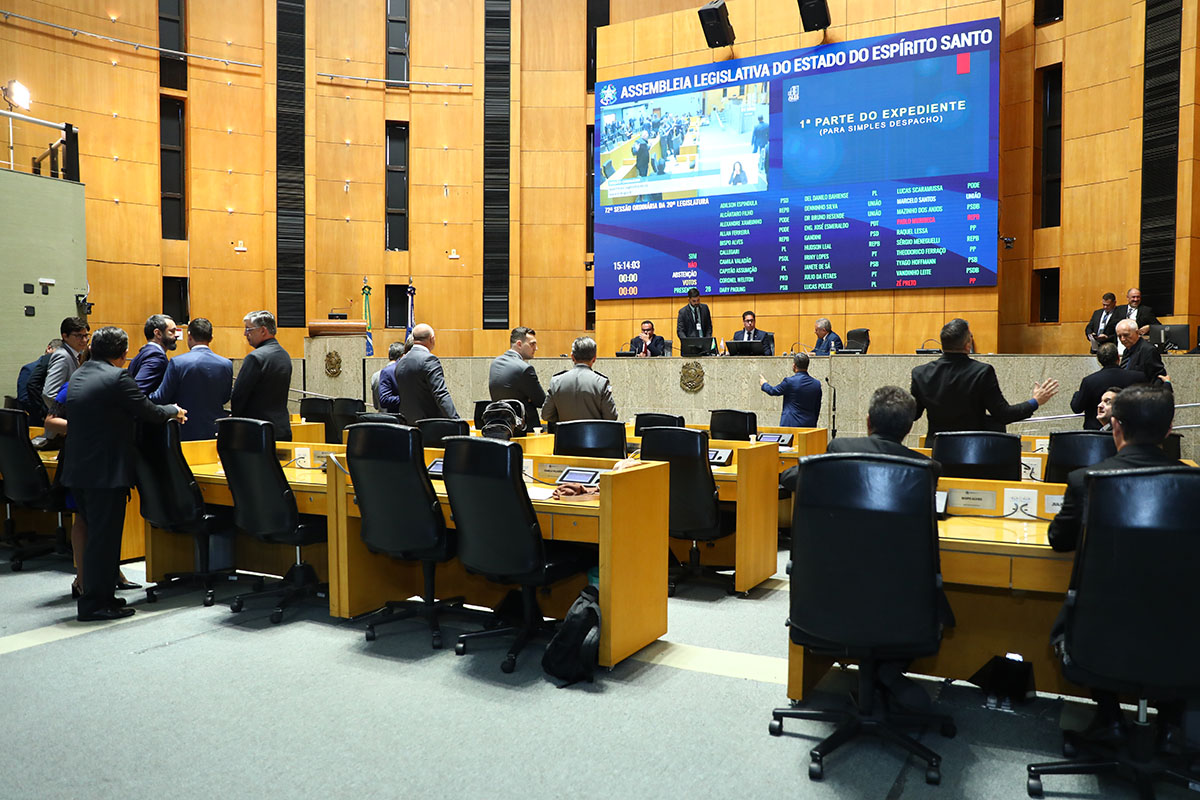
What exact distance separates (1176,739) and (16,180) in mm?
10589

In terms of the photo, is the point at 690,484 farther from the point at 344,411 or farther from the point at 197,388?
the point at 344,411

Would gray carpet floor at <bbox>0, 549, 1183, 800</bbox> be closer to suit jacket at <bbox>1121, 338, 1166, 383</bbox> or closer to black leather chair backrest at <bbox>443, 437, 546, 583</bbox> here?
black leather chair backrest at <bbox>443, 437, 546, 583</bbox>

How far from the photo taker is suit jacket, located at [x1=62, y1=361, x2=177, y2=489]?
14.1 ft

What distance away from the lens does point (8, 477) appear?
562cm

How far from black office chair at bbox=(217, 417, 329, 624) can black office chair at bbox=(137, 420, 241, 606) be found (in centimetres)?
33

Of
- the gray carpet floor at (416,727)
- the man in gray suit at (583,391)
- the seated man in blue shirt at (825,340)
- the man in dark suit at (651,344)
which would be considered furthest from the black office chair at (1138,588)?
the man in dark suit at (651,344)

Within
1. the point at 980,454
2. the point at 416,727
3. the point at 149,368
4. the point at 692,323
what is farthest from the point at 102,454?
the point at 692,323

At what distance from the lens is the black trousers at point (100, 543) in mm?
4340

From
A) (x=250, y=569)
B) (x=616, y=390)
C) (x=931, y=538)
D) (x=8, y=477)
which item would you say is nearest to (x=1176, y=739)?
(x=931, y=538)

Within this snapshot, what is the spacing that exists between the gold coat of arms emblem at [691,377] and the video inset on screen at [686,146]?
310 centimetres

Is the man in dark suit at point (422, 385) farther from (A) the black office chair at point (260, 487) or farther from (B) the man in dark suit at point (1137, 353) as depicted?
(B) the man in dark suit at point (1137, 353)

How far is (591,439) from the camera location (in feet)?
17.0

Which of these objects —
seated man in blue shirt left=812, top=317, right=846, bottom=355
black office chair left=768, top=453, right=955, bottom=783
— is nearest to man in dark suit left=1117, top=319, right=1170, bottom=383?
seated man in blue shirt left=812, top=317, right=846, bottom=355

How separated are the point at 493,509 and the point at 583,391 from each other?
2.56 meters
